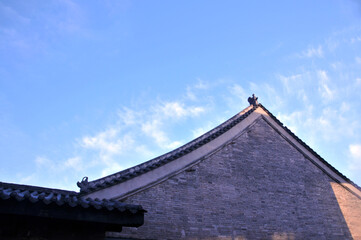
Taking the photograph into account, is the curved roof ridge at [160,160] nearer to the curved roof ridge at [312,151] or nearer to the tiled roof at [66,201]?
the curved roof ridge at [312,151]

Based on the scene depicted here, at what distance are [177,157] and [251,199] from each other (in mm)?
2622

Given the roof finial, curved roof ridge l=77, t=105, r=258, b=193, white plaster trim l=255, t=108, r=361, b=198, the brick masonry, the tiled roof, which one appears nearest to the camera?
the tiled roof

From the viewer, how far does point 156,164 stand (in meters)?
7.68

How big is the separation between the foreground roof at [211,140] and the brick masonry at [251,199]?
29 cm

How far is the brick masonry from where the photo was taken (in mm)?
7121

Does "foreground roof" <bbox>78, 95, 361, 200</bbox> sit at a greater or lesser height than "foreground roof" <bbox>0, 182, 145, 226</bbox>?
greater

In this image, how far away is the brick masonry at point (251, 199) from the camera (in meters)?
7.12

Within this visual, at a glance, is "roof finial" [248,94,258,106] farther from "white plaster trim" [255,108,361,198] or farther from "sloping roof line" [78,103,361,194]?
"white plaster trim" [255,108,361,198]

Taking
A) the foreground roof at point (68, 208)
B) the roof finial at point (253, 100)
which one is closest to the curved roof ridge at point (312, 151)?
the roof finial at point (253, 100)

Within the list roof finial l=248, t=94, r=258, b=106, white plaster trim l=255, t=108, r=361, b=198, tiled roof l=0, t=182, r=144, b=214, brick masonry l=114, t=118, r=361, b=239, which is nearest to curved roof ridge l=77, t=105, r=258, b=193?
brick masonry l=114, t=118, r=361, b=239

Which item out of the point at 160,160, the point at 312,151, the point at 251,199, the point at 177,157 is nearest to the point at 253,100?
the point at 312,151

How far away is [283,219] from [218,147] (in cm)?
292

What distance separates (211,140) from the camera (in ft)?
29.7

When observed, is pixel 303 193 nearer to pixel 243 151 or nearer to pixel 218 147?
pixel 243 151
